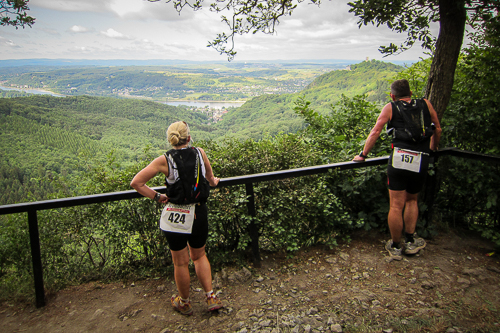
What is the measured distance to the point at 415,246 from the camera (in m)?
3.41

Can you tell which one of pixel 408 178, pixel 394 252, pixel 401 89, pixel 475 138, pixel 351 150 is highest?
pixel 401 89

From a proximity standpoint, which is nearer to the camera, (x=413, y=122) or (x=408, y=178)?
(x=413, y=122)

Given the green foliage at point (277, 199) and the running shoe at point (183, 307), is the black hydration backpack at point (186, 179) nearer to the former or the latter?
the green foliage at point (277, 199)

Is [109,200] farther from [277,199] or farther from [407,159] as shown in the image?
[407,159]

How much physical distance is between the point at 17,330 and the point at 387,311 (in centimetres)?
325

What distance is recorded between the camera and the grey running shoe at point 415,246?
3.37 meters

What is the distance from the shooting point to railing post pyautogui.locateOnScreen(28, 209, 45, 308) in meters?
2.69

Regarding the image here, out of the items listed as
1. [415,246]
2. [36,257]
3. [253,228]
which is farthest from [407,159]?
[36,257]

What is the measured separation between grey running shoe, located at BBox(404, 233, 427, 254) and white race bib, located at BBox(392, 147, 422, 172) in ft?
3.06

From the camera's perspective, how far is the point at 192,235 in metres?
2.54

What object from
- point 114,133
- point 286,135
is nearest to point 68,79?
point 114,133

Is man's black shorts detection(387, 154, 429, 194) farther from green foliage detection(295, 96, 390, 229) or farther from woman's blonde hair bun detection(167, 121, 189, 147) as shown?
woman's blonde hair bun detection(167, 121, 189, 147)

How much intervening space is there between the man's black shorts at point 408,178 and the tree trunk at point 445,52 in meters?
1.06

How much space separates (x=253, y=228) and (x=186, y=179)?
46.1 inches
